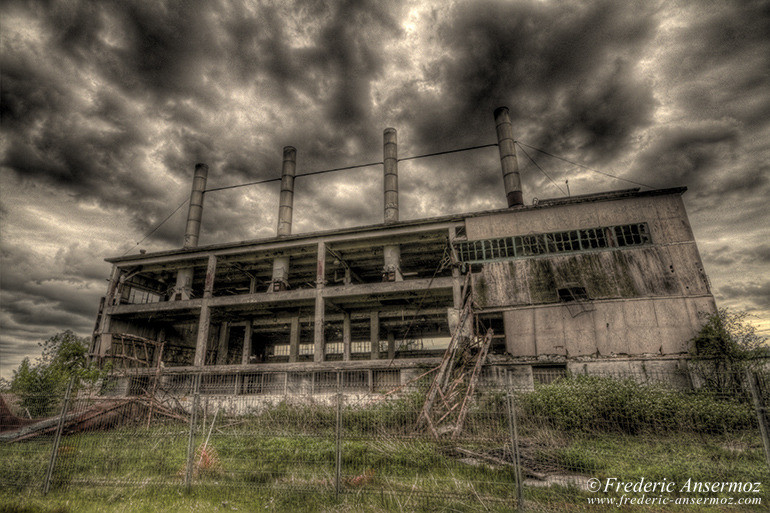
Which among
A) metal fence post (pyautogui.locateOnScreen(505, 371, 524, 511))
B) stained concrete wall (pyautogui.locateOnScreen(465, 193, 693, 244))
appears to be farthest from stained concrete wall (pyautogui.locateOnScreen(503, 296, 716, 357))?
metal fence post (pyautogui.locateOnScreen(505, 371, 524, 511))

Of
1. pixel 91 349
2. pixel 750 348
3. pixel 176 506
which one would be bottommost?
pixel 176 506

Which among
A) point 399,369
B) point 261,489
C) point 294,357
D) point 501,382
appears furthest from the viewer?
point 294,357

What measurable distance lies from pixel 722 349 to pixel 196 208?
3249cm

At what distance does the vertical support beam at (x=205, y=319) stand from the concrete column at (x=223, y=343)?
6020mm

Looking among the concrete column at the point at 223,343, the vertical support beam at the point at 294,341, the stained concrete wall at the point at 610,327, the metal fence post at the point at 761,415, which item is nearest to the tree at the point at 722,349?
the stained concrete wall at the point at 610,327

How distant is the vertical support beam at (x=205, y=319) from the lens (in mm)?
19881

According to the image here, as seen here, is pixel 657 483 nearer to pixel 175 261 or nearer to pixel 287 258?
pixel 287 258

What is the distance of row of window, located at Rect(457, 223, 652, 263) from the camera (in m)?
15.7

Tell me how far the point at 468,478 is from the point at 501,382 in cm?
864

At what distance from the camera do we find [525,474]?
6.64 meters

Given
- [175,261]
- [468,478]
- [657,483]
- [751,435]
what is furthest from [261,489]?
[175,261]

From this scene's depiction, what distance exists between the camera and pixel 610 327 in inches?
570

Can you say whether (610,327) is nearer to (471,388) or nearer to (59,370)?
(471,388)

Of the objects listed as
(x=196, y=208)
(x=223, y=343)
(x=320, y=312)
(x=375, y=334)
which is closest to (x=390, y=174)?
(x=375, y=334)
